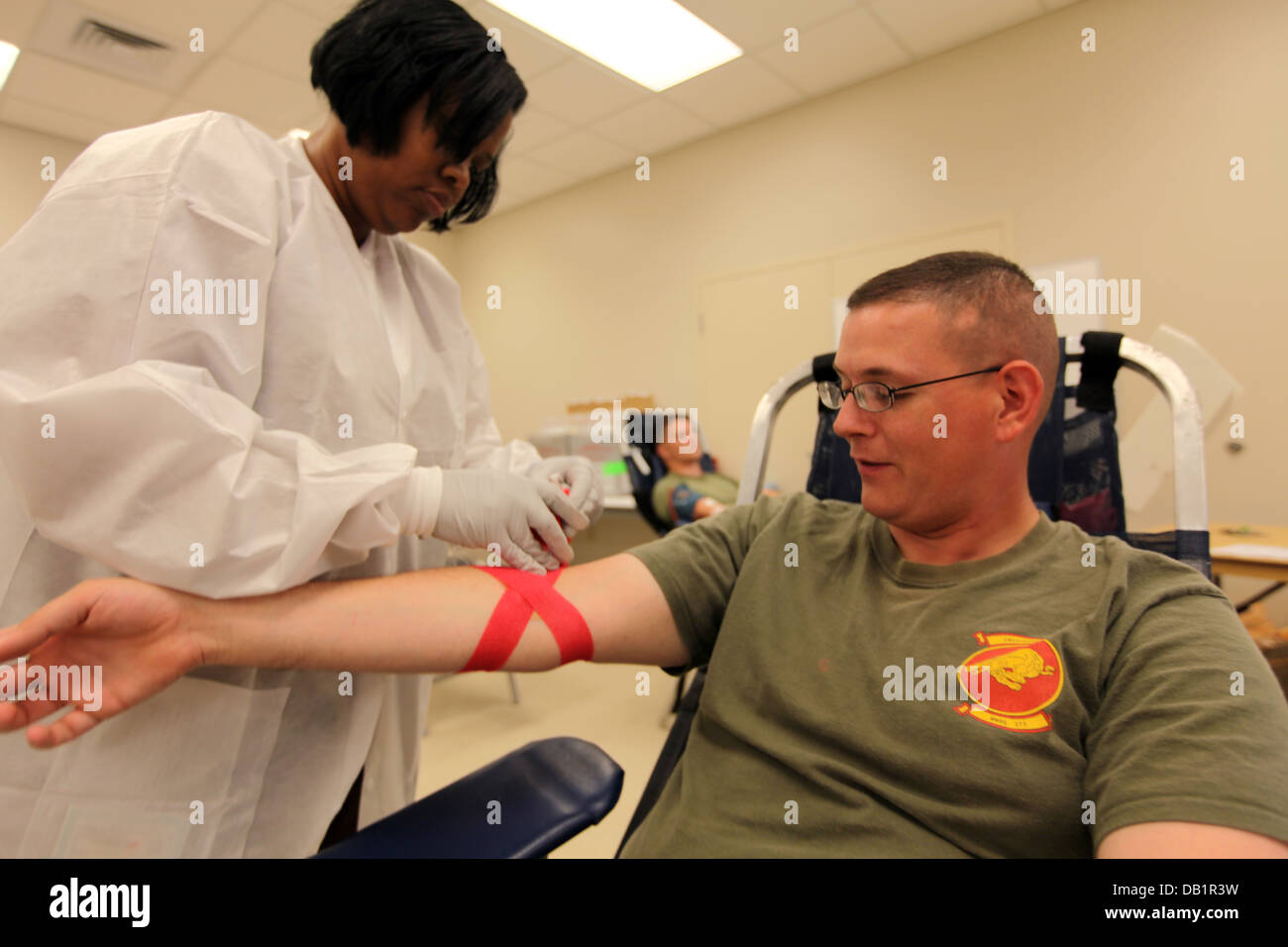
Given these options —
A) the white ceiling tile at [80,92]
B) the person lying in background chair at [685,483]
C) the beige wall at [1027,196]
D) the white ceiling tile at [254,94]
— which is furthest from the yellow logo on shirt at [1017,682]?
the white ceiling tile at [80,92]

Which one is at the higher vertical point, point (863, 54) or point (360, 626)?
point (863, 54)

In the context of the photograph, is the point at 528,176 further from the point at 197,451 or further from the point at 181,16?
the point at 197,451

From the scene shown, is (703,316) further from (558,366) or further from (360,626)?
(360,626)

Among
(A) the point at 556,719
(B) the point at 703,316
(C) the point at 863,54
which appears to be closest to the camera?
(A) the point at 556,719

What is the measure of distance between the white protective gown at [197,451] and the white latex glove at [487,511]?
0.06 metres

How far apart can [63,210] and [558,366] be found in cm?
419

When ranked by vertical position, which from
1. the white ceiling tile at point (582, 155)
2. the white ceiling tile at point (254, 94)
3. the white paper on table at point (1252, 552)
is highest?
the white ceiling tile at point (582, 155)

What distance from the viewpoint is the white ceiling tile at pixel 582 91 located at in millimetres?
3201

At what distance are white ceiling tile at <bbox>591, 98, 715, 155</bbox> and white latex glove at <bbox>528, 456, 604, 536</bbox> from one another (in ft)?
9.80

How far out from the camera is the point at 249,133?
2.94 feet

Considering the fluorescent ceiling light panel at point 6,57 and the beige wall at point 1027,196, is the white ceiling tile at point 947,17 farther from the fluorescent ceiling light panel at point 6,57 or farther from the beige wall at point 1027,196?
the fluorescent ceiling light panel at point 6,57

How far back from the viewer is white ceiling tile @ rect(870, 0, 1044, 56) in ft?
9.09

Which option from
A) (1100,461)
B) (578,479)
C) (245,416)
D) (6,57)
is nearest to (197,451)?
(245,416)
